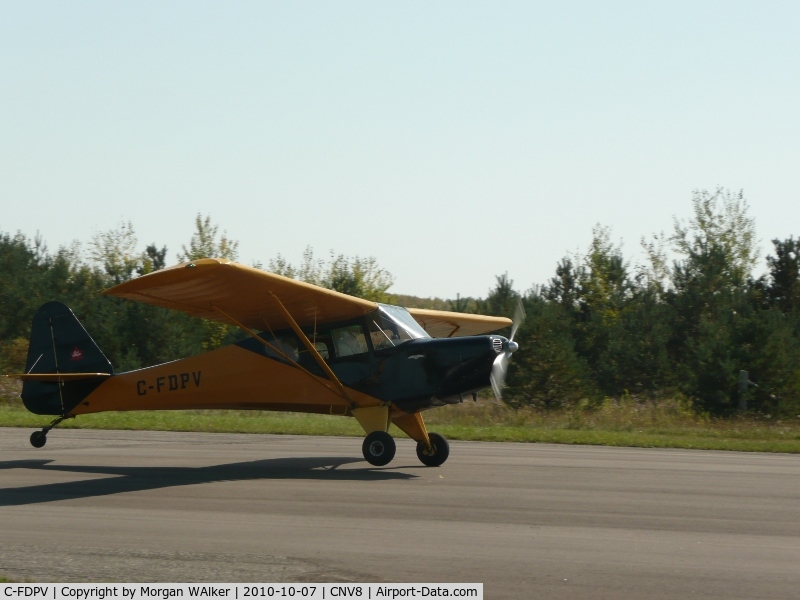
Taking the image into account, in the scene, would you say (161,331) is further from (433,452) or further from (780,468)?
(780,468)

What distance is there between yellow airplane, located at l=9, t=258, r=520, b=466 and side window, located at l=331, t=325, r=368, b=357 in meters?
0.02

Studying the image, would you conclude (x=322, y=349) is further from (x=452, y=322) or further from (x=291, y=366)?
(x=452, y=322)

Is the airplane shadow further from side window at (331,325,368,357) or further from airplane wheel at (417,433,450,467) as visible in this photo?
side window at (331,325,368,357)

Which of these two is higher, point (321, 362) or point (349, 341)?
point (349, 341)

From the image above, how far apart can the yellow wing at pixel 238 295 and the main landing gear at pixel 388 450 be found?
75.9 inches

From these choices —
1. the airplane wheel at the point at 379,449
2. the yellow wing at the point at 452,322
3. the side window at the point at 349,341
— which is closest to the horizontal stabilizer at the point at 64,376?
the side window at the point at 349,341

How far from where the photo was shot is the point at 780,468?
13.5 meters

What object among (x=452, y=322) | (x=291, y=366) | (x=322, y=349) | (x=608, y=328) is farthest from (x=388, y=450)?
(x=608, y=328)

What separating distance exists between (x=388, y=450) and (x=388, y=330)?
1803 millimetres

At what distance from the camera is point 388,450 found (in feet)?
42.7

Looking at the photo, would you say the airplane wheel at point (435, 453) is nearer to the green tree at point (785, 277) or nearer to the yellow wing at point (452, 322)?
the yellow wing at point (452, 322)

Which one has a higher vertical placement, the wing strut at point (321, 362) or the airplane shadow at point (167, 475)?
the wing strut at point (321, 362)

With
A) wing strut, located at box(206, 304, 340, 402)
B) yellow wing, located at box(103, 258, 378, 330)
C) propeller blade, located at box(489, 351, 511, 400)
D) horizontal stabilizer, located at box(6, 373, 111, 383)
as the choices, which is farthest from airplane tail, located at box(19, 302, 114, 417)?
propeller blade, located at box(489, 351, 511, 400)

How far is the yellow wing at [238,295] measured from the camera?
37.6 feet
